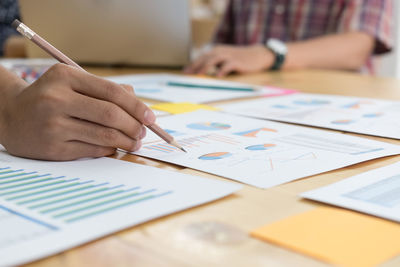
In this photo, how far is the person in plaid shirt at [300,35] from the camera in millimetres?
1447

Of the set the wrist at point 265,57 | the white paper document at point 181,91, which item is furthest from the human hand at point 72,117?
the wrist at point 265,57

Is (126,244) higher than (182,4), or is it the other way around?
(182,4)

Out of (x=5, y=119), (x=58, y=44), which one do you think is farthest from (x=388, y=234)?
(x=58, y=44)

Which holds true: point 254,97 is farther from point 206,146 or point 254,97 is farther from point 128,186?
point 128,186

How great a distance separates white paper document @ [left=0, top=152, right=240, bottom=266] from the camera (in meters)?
0.35

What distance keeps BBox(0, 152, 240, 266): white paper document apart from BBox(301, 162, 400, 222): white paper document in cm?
9

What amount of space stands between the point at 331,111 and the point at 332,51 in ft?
2.90

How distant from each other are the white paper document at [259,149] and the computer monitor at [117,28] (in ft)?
2.43

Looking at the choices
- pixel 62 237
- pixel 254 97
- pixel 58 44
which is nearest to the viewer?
pixel 62 237

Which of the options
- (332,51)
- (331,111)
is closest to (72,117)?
(331,111)

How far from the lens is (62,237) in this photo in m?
0.35

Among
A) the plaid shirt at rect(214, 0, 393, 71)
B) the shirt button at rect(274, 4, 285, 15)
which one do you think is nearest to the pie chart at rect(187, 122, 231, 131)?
the plaid shirt at rect(214, 0, 393, 71)

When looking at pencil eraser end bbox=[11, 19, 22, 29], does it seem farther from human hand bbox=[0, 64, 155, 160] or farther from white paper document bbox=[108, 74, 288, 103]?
white paper document bbox=[108, 74, 288, 103]

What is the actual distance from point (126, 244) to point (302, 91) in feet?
2.65
